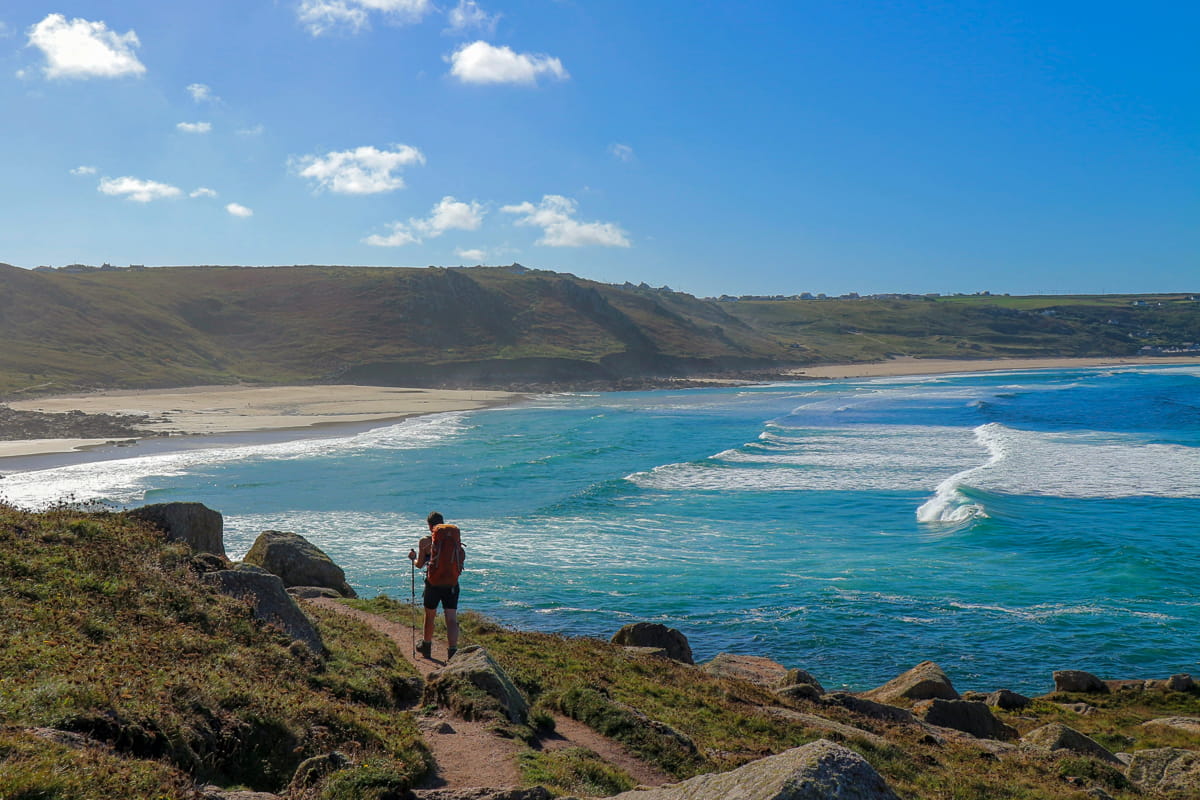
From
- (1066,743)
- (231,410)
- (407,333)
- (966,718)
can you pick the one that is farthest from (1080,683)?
(407,333)

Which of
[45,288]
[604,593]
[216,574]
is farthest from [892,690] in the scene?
[45,288]

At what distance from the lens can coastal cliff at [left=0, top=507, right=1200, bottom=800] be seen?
5684 millimetres

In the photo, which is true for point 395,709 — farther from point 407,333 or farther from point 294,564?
point 407,333

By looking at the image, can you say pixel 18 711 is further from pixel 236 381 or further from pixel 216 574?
pixel 236 381

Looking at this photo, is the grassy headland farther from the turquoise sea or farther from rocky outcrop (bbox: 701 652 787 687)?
the turquoise sea

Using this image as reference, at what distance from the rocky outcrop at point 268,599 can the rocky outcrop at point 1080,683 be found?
42.1 feet

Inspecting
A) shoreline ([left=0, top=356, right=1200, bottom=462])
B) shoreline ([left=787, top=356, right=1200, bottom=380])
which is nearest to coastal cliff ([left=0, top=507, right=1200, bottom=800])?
shoreline ([left=0, top=356, right=1200, bottom=462])

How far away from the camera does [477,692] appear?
9078 mm

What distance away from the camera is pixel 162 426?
5144cm

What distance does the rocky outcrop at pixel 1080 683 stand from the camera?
586 inches

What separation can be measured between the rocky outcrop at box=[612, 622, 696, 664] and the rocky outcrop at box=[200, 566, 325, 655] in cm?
650

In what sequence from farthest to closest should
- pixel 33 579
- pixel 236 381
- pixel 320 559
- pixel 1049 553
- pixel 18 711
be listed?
1. pixel 236 381
2. pixel 1049 553
3. pixel 320 559
4. pixel 33 579
5. pixel 18 711

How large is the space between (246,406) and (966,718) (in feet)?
207

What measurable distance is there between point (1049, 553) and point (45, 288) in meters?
111
